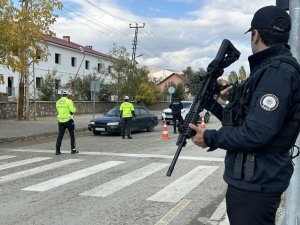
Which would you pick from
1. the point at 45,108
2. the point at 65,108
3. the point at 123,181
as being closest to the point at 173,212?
the point at 123,181

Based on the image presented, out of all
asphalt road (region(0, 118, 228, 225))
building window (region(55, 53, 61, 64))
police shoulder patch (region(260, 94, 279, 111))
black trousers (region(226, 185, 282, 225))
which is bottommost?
asphalt road (region(0, 118, 228, 225))

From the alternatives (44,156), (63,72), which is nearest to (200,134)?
(44,156)

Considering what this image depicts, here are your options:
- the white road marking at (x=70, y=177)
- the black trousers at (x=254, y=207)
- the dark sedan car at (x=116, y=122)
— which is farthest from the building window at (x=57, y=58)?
the black trousers at (x=254, y=207)

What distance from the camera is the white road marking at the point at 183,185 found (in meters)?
7.14

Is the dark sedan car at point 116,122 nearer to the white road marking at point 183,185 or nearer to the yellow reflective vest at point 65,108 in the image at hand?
the yellow reflective vest at point 65,108

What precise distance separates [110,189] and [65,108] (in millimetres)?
5865

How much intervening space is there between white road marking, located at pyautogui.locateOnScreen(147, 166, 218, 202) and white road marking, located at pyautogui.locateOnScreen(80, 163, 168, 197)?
0.81m

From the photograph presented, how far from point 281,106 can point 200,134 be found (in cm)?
55

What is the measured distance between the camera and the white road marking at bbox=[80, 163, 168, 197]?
24.7 ft

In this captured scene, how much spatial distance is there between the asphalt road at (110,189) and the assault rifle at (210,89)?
10.0 feet

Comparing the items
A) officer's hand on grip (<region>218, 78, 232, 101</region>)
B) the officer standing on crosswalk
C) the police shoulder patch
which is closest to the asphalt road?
the officer standing on crosswalk

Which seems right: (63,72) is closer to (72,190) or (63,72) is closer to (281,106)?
(72,190)

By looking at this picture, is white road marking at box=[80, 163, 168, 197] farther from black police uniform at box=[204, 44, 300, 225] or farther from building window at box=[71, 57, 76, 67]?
building window at box=[71, 57, 76, 67]

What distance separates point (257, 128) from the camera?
97.4 inches
